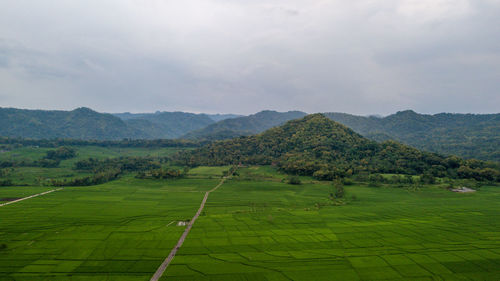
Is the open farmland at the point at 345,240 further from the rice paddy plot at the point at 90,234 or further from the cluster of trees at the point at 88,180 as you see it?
the cluster of trees at the point at 88,180

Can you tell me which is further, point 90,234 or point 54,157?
point 54,157

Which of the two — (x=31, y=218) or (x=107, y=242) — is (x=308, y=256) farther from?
(x=31, y=218)

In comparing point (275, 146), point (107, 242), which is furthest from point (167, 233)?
point (275, 146)

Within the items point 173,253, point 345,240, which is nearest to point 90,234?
point 173,253

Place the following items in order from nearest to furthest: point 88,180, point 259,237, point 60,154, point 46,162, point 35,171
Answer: point 259,237, point 88,180, point 35,171, point 46,162, point 60,154

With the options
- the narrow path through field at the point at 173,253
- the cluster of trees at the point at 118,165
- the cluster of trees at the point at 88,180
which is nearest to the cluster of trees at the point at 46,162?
the cluster of trees at the point at 118,165

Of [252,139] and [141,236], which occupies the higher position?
[252,139]

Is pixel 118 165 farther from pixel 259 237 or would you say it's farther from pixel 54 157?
pixel 259 237
